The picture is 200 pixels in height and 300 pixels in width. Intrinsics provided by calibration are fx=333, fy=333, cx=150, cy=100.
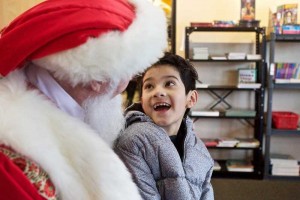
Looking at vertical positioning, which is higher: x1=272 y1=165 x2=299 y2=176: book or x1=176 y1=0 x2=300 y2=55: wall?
x1=176 y1=0 x2=300 y2=55: wall

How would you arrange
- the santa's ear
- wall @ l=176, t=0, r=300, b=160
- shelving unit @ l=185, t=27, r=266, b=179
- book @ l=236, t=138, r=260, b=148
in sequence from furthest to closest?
wall @ l=176, t=0, r=300, b=160 → book @ l=236, t=138, r=260, b=148 → shelving unit @ l=185, t=27, r=266, b=179 → the santa's ear

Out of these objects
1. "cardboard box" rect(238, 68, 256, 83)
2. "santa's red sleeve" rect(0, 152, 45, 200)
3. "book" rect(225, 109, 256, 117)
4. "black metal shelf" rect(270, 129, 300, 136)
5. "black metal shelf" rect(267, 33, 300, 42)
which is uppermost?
"black metal shelf" rect(267, 33, 300, 42)

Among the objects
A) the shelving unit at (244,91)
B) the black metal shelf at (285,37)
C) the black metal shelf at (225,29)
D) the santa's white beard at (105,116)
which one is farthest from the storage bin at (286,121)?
the santa's white beard at (105,116)

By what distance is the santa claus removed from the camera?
0.56 meters

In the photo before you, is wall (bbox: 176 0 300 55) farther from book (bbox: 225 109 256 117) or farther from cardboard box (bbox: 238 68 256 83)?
book (bbox: 225 109 256 117)

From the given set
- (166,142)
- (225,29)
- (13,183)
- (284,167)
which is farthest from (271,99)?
(13,183)

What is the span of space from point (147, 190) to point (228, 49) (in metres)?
3.01

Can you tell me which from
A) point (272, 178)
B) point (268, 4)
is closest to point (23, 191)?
point (272, 178)

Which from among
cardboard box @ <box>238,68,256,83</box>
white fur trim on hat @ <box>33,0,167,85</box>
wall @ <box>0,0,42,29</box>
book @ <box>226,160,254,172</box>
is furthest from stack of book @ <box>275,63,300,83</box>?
white fur trim on hat @ <box>33,0,167,85</box>

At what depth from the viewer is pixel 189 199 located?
0.99m

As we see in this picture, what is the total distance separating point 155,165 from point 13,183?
1.76 ft

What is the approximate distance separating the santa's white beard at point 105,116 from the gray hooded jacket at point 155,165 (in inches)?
2.1

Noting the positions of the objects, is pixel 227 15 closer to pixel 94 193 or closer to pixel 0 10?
pixel 0 10

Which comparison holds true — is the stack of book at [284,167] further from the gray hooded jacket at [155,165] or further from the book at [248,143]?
the gray hooded jacket at [155,165]
